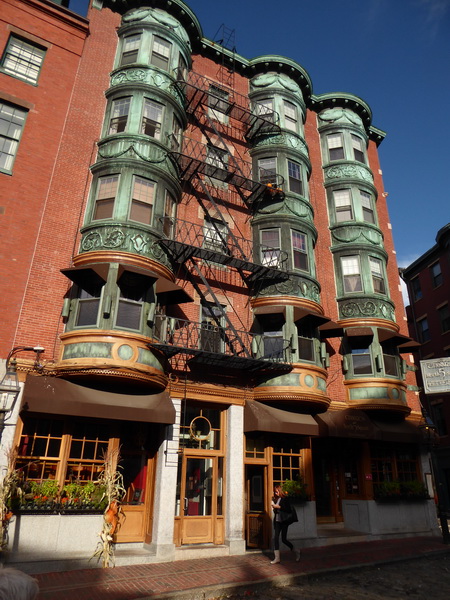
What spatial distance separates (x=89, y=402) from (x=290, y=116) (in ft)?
54.9

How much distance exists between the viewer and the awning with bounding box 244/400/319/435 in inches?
552

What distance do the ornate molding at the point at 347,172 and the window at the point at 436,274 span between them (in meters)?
16.9

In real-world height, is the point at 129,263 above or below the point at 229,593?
above

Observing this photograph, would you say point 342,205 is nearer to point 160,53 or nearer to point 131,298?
point 160,53

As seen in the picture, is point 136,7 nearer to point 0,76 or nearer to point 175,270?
point 0,76

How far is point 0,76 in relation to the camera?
15.0m

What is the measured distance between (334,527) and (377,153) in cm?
2085

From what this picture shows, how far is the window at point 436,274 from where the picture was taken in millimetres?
34862

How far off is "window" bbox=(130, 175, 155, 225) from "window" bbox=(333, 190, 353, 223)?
10298 millimetres

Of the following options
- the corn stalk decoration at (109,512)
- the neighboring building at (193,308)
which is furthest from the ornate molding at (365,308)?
the corn stalk decoration at (109,512)

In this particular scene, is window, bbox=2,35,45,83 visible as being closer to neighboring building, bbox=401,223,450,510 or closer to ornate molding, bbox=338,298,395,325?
ornate molding, bbox=338,298,395,325

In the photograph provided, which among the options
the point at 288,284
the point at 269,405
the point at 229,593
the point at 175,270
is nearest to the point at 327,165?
the point at 288,284

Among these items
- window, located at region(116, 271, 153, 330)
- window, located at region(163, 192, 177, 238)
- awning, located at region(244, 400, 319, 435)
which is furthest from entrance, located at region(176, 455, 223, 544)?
window, located at region(163, 192, 177, 238)

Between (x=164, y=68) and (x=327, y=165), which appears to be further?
(x=327, y=165)
